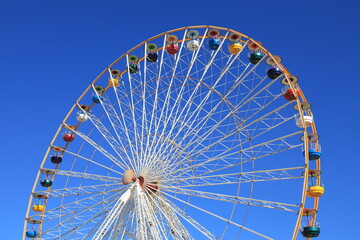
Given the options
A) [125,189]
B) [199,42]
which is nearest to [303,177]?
[125,189]

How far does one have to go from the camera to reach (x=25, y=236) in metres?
19.3

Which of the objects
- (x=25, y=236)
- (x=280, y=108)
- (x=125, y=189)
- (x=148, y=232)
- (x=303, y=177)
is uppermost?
(x=280, y=108)

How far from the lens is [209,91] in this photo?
18.2 meters

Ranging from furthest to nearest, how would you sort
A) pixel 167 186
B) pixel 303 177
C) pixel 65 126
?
1. pixel 65 126
2. pixel 167 186
3. pixel 303 177

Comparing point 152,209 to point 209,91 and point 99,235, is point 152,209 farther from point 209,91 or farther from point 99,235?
point 209,91

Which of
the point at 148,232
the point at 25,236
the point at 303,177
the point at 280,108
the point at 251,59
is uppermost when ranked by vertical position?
the point at 251,59

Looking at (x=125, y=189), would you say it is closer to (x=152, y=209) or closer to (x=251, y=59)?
(x=152, y=209)

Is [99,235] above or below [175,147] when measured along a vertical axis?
below

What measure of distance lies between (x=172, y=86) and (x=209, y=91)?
178 centimetres

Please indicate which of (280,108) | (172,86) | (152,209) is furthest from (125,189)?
(280,108)

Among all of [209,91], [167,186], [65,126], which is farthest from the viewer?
[65,126]

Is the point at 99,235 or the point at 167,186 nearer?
the point at 99,235

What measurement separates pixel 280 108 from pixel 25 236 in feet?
39.8

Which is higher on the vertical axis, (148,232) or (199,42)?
(199,42)
